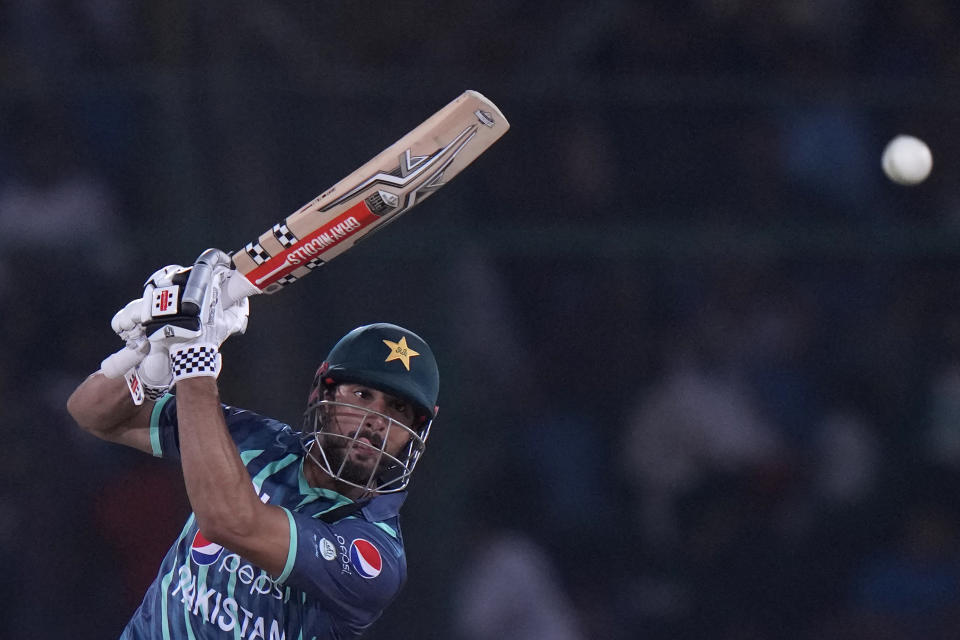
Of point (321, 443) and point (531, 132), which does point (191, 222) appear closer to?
point (531, 132)

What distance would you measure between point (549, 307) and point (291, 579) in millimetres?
2854

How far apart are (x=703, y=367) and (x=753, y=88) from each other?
1.12m

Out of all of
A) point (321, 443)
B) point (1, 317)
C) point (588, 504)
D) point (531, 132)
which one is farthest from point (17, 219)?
point (321, 443)

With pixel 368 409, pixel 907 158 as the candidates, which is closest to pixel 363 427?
pixel 368 409

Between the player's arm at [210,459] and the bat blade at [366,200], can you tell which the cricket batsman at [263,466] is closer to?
the player's arm at [210,459]

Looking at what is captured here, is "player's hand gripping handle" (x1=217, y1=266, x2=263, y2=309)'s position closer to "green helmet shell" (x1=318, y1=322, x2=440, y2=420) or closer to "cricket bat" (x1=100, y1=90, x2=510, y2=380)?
"cricket bat" (x1=100, y1=90, x2=510, y2=380)

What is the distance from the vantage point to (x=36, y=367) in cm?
498

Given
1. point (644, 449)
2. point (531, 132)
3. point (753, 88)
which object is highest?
point (753, 88)

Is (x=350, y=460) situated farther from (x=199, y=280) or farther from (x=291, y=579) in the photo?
(x=199, y=280)

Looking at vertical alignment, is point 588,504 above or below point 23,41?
below

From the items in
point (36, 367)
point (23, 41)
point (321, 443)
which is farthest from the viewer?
point (23, 41)

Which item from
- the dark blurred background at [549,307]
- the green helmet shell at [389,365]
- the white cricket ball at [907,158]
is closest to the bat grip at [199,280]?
the green helmet shell at [389,365]

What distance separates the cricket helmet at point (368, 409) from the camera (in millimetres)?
2912

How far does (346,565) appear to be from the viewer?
273 centimetres
